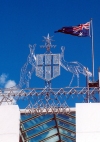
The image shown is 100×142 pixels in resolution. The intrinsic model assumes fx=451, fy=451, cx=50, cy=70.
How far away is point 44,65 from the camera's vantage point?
26.1 meters

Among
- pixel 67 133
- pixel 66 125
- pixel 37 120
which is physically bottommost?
pixel 67 133

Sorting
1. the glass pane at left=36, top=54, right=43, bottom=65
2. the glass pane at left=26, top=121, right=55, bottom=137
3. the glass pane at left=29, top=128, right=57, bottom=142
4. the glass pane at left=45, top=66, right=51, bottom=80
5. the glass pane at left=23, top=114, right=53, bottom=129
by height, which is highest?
the glass pane at left=36, top=54, right=43, bottom=65

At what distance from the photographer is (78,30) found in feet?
87.1

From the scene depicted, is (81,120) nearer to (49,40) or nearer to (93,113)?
(93,113)

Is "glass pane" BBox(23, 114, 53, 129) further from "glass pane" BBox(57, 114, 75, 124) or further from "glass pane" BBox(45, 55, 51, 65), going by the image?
"glass pane" BBox(45, 55, 51, 65)

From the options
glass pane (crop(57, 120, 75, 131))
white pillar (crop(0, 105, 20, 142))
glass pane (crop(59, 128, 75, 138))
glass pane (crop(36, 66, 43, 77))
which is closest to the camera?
white pillar (crop(0, 105, 20, 142))

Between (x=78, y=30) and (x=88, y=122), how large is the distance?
283 inches

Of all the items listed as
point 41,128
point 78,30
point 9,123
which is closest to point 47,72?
point 78,30

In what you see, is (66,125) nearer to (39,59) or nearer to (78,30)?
(39,59)

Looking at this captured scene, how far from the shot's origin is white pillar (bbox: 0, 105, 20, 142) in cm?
2131

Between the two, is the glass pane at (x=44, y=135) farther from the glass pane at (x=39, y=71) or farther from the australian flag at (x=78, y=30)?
the australian flag at (x=78, y=30)

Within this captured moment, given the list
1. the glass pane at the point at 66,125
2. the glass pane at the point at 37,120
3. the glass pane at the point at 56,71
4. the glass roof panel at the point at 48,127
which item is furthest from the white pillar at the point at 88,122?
the glass pane at the point at 66,125

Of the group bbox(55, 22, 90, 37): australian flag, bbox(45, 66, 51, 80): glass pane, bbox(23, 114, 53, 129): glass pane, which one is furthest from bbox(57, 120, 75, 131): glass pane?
bbox(55, 22, 90, 37): australian flag

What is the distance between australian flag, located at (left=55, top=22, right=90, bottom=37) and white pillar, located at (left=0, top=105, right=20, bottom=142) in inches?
260
